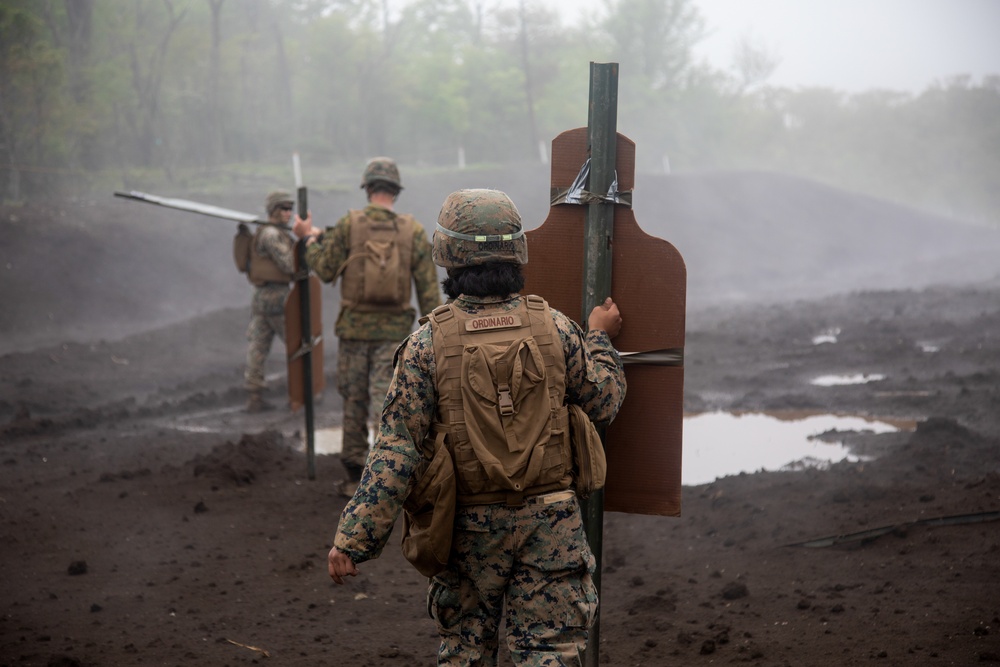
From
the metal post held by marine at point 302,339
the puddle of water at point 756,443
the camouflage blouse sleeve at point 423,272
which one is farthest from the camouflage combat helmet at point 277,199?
the puddle of water at point 756,443

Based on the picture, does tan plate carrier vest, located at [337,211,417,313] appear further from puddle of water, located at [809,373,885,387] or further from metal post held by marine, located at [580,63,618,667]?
puddle of water, located at [809,373,885,387]

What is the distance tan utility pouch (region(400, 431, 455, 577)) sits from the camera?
2980 mm

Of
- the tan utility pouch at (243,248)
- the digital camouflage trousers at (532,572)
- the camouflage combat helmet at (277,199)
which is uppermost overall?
the camouflage combat helmet at (277,199)

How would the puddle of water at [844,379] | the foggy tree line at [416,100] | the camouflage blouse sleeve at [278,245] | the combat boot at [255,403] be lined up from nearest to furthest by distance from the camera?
the camouflage blouse sleeve at [278,245], the combat boot at [255,403], the puddle of water at [844,379], the foggy tree line at [416,100]

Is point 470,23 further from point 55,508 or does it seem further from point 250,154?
point 55,508

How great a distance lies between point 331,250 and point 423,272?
0.64m

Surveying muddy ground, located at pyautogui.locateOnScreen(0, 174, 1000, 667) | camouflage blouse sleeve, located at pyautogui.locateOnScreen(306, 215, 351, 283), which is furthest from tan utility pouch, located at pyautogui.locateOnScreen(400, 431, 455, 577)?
camouflage blouse sleeve, located at pyautogui.locateOnScreen(306, 215, 351, 283)

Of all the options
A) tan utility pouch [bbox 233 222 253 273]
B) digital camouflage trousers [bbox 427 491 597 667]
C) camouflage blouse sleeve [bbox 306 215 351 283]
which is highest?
tan utility pouch [bbox 233 222 253 273]

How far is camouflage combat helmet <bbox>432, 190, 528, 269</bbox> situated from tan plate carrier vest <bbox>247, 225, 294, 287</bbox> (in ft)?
26.5

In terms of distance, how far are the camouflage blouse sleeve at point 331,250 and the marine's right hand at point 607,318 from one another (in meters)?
3.65

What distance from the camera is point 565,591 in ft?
10.1

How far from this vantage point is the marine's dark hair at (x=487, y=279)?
10.1ft

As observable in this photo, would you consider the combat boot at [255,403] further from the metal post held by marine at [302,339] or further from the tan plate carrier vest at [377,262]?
the tan plate carrier vest at [377,262]

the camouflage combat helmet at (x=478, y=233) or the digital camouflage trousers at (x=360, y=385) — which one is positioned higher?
the camouflage combat helmet at (x=478, y=233)
